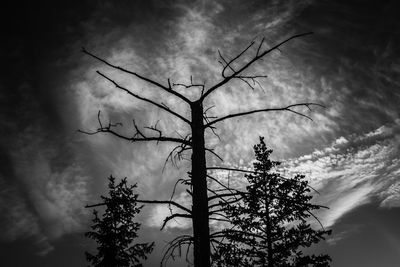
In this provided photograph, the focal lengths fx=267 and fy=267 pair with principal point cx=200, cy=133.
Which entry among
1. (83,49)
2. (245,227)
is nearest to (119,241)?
(245,227)

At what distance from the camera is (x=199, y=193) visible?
3.62 meters

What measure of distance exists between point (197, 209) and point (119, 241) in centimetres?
1893

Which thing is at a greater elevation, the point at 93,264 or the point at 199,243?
the point at 93,264

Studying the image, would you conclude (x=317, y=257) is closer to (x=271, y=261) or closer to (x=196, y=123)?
(x=271, y=261)

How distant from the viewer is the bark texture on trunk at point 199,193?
327cm

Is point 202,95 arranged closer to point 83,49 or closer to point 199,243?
point 83,49

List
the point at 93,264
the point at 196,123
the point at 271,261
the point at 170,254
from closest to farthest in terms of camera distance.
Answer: the point at 170,254 < the point at 196,123 < the point at 271,261 < the point at 93,264

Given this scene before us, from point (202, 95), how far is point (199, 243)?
2114mm

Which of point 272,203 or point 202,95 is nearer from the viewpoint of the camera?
point 202,95

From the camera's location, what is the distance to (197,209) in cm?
354

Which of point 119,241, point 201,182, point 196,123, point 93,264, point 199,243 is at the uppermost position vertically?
point 119,241

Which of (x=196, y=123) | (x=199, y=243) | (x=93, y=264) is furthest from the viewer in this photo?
(x=93, y=264)

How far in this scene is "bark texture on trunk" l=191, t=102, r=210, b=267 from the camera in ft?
10.7

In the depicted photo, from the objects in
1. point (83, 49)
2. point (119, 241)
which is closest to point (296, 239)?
point (119, 241)
